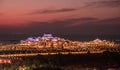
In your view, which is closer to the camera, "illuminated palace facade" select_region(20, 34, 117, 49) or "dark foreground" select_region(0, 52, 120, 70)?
"dark foreground" select_region(0, 52, 120, 70)

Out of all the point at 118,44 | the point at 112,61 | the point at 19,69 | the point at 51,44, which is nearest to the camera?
the point at 19,69

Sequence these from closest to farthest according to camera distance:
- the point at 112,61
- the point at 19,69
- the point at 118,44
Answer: the point at 19,69 < the point at 112,61 < the point at 118,44

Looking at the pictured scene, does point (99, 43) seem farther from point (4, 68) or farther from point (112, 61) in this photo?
point (4, 68)

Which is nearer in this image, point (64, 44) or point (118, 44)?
point (118, 44)

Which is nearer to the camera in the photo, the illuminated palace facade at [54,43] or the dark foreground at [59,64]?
the dark foreground at [59,64]

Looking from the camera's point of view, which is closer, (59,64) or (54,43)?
(59,64)

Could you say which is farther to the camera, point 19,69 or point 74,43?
point 74,43

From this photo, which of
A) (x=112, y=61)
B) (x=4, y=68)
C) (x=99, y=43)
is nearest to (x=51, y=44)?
(x=99, y=43)

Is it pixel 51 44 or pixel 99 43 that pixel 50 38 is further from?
pixel 99 43

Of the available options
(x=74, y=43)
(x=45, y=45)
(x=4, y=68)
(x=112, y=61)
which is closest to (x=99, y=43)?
(x=74, y=43)
